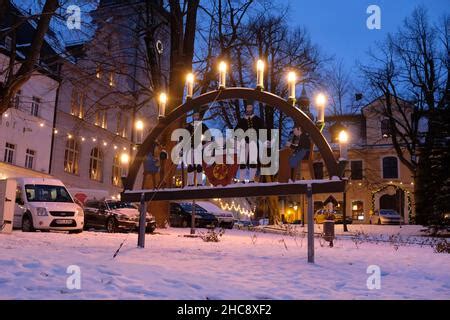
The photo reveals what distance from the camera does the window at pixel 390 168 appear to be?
171ft

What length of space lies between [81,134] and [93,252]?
30025mm

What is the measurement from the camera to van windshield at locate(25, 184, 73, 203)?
18.5 m

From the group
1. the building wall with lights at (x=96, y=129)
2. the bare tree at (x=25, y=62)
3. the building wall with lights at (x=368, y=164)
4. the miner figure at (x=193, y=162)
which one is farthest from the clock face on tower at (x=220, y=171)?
the building wall with lights at (x=368, y=164)

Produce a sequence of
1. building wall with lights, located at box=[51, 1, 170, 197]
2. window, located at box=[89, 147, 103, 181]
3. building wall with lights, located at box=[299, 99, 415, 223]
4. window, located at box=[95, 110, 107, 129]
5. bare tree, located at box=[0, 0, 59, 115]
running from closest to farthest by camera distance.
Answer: bare tree, located at box=[0, 0, 59, 115], building wall with lights, located at box=[51, 1, 170, 197], window, located at box=[89, 147, 103, 181], window, located at box=[95, 110, 107, 129], building wall with lights, located at box=[299, 99, 415, 223]

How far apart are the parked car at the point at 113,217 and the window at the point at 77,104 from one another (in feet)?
57.3

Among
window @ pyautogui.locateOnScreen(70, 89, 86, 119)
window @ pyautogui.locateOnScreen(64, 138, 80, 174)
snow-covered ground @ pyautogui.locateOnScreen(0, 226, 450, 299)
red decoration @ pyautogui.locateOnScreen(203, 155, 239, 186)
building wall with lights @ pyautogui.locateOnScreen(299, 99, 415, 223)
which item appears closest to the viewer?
snow-covered ground @ pyautogui.locateOnScreen(0, 226, 450, 299)

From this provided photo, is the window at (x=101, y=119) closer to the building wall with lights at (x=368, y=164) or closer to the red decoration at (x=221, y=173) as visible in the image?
the building wall with lights at (x=368, y=164)

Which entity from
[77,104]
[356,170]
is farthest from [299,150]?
[356,170]

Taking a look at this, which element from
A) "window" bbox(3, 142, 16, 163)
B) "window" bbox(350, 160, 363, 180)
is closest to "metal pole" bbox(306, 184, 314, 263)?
"window" bbox(3, 142, 16, 163)

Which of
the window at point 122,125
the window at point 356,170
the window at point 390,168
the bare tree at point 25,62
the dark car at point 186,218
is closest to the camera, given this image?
the bare tree at point 25,62

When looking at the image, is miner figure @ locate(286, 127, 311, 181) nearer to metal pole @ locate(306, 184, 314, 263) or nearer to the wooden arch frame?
the wooden arch frame

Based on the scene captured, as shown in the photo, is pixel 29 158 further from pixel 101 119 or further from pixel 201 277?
pixel 201 277

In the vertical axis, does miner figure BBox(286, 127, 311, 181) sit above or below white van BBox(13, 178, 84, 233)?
above

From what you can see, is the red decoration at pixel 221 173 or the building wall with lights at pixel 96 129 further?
the building wall with lights at pixel 96 129
